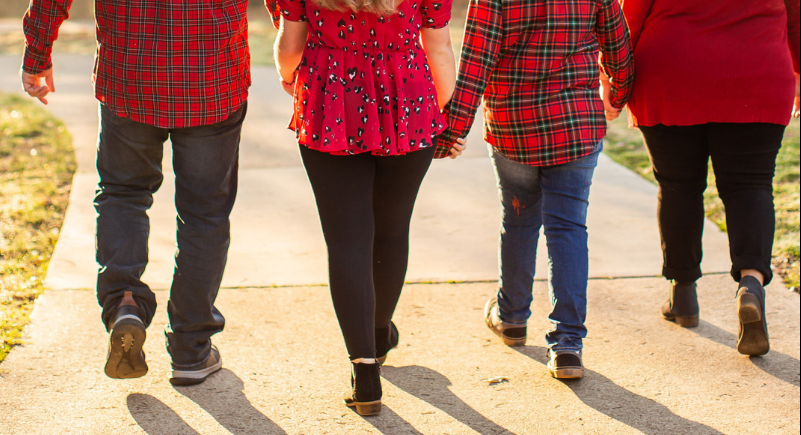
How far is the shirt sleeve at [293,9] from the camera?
8.13ft

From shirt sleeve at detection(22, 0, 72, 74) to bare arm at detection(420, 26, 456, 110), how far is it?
117 cm

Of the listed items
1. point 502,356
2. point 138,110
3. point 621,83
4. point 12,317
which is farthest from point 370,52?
point 12,317

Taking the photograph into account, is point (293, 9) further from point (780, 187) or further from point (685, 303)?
point (780, 187)

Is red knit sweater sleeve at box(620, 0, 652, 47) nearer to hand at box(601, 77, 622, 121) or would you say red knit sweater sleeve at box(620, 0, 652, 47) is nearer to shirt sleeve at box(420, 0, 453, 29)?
hand at box(601, 77, 622, 121)

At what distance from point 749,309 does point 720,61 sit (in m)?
0.90

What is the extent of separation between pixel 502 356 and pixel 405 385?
0.45 metres

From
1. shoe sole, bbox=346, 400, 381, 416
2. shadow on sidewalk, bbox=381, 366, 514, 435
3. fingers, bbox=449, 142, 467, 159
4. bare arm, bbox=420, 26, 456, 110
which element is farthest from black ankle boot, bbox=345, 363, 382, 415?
bare arm, bbox=420, 26, 456, 110

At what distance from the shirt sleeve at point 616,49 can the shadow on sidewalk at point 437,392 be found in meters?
1.30

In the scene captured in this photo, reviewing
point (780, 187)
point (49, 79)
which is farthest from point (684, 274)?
point (49, 79)

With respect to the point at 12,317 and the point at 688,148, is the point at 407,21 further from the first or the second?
the point at 12,317

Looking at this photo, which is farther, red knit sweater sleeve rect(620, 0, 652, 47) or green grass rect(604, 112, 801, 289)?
green grass rect(604, 112, 801, 289)

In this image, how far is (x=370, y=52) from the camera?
2.48 meters

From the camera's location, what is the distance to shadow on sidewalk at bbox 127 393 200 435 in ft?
8.38

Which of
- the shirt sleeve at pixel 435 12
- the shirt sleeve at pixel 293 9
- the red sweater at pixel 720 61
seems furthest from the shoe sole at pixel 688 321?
the shirt sleeve at pixel 293 9
